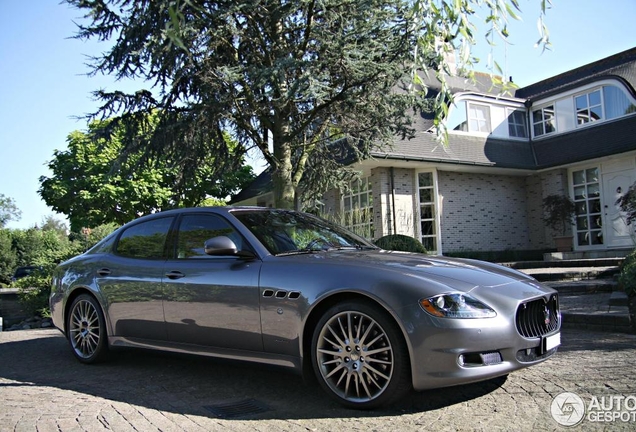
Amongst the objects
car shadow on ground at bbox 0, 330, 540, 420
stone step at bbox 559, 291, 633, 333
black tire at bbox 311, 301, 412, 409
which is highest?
black tire at bbox 311, 301, 412, 409

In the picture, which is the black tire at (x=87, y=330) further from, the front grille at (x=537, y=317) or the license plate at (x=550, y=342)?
the license plate at (x=550, y=342)

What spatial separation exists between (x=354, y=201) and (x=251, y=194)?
6.37 m

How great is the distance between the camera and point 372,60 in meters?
9.74

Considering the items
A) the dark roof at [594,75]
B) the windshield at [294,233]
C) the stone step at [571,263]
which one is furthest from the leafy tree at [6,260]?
the windshield at [294,233]

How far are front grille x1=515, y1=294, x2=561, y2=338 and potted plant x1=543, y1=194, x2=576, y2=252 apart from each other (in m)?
14.7

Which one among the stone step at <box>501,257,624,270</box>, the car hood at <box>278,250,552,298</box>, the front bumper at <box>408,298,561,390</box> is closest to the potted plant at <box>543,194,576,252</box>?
the stone step at <box>501,257,624,270</box>

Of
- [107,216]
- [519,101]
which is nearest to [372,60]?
[519,101]

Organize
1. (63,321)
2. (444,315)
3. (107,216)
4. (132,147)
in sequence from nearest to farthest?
(444,315)
(63,321)
(132,147)
(107,216)

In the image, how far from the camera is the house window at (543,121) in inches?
777

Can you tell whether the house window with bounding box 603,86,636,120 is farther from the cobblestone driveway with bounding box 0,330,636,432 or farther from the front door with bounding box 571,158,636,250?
the cobblestone driveway with bounding box 0,330,636,432

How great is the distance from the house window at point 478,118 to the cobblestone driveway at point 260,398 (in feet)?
48.0

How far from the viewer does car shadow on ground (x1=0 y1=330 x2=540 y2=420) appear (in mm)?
3711

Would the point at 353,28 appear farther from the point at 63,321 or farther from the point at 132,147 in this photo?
the point at 63,321

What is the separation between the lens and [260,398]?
407 cm
